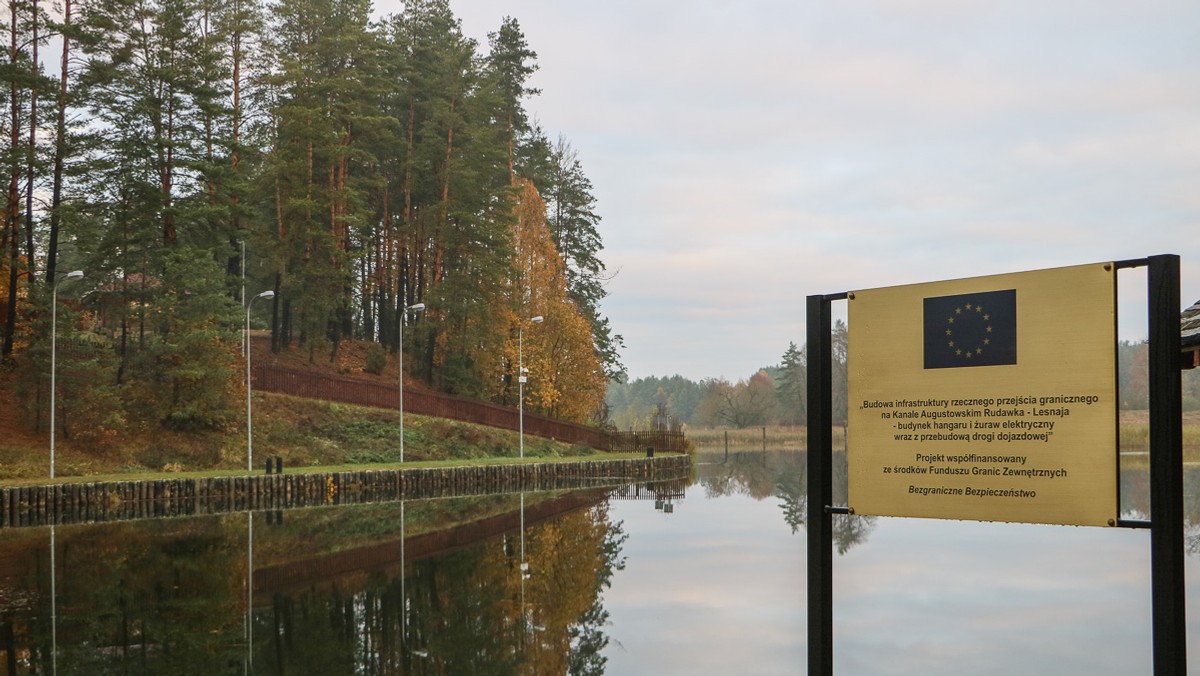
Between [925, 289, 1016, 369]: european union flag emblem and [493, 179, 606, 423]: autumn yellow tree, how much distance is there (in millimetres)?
44768

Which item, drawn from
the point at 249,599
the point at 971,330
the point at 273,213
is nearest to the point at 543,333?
the point at 273,213

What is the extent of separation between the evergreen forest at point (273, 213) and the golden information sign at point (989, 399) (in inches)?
1186

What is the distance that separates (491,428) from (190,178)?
1686cm

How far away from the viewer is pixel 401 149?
57.0 meters

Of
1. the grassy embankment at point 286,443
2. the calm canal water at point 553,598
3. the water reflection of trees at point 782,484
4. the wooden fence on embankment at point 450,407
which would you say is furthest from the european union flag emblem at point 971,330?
the wooden fence on embankment at point 450,407

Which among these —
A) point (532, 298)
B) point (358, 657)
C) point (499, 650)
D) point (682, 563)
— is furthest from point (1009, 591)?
point (532, 298)

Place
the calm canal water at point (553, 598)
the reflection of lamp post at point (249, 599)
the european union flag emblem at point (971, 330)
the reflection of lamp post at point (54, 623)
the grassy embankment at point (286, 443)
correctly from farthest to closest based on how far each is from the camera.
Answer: the grassy embankment at point (286, 443) → the calm canal water at point (553, 598) → the reflection of lamp post at point (249, 599) → the reflection of lamp post at point (54, 623) → the european union flag emblem at point (971, 330)

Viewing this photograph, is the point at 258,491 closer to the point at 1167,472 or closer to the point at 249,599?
the point at 249,599

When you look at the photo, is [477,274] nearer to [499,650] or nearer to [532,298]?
[532,298]

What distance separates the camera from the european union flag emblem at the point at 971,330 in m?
6.10

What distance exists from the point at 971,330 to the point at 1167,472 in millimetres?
1293

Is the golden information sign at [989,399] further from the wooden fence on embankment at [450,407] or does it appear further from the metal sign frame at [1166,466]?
the wooden fence on embankment at [450,407]

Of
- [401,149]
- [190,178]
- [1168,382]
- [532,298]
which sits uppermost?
[401,149]

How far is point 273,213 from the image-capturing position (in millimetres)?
52750
